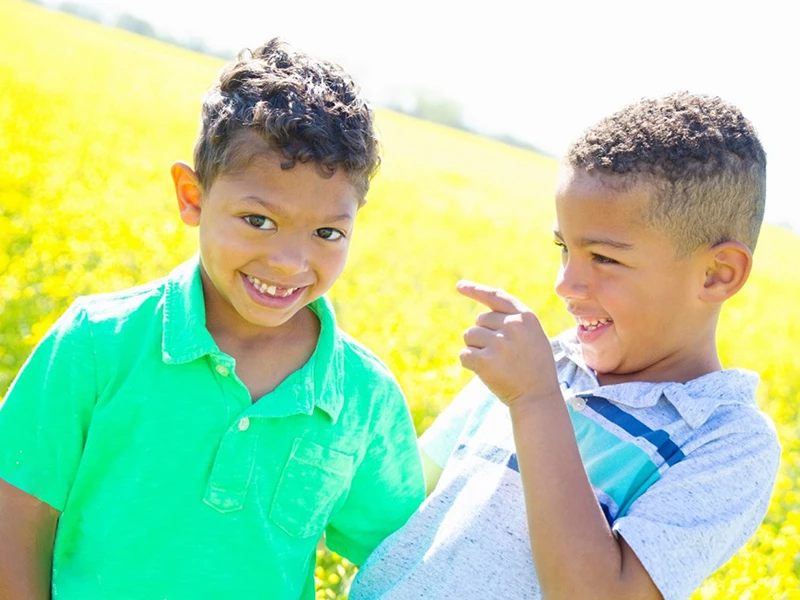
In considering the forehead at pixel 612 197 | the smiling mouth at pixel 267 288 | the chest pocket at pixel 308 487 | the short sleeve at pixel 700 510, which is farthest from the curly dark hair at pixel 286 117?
the short sleeve at pixel 700 510

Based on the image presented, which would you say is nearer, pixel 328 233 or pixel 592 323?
pixel 328 233

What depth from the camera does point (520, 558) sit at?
210cm

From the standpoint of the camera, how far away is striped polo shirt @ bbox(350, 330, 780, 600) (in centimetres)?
195

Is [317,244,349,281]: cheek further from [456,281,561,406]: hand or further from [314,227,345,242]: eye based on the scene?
[456,281,561,406]: hand

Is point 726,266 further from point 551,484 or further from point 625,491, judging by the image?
point 551,484

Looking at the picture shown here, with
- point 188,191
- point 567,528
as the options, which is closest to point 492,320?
point 567,528

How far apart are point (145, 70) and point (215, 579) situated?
62.3ft

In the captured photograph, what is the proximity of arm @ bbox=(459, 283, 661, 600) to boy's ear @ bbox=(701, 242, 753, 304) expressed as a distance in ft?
1.44

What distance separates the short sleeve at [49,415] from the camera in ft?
6.20

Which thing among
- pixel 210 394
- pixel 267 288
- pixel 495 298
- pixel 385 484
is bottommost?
pixel 385 484

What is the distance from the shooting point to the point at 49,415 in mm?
1889

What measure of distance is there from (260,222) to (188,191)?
230 millimetres

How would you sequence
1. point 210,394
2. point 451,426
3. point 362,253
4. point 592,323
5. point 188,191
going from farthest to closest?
1. point 362,253
2. point 451,426
3. point 592,323
4. point 188,191
5. point 210,394

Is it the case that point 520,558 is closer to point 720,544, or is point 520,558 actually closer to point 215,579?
point 720,544
